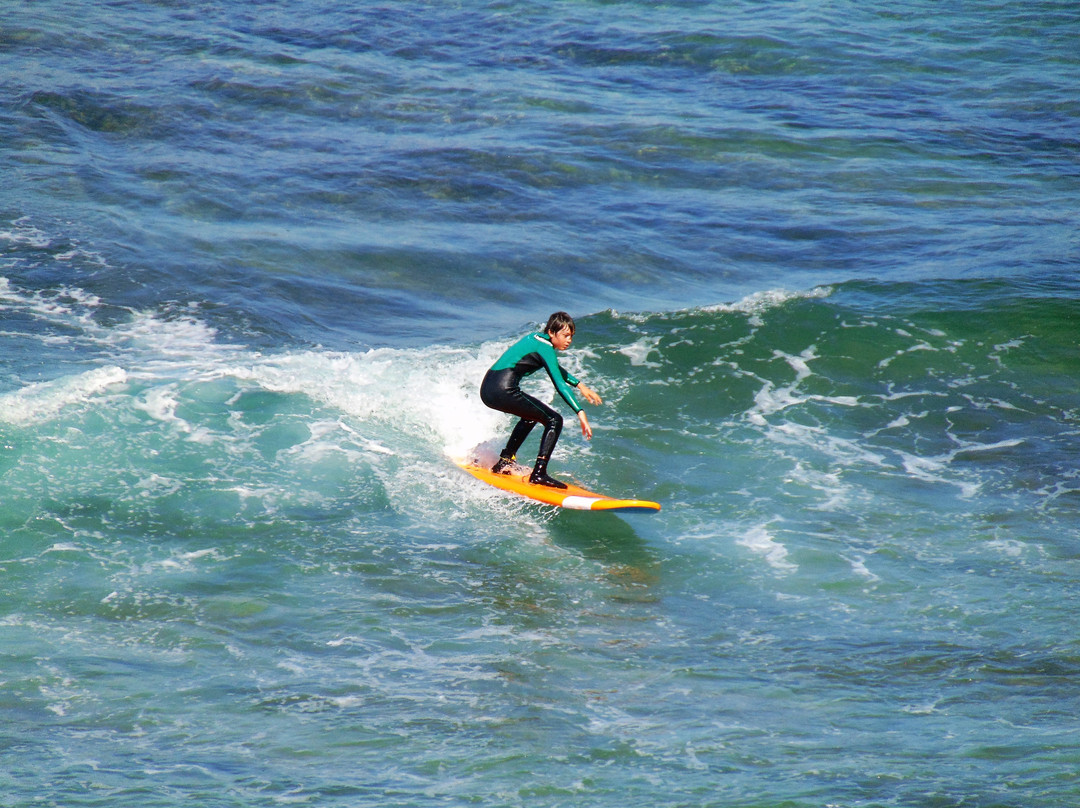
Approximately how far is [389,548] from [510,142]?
1388 cm

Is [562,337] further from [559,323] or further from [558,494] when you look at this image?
[558,494]

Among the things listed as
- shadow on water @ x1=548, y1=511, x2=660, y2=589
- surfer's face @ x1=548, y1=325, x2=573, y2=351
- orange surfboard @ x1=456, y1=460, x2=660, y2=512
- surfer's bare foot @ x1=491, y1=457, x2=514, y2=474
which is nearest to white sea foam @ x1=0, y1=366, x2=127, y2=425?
orange surfboard @ x1=456, y1=460, x2=660, y2=512

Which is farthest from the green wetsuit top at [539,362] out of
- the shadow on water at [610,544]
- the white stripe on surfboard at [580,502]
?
the shadow on water at [610,544]

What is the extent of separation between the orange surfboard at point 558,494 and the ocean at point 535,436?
0.17 meters

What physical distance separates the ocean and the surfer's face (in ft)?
5.32

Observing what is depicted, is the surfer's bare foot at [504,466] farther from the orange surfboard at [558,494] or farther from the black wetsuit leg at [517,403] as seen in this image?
the black wetsuit leg at [517,403]

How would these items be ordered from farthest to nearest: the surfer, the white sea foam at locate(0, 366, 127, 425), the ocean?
the white sea foam at locate(0, 366, 127, 425)
the surfer
the ocean

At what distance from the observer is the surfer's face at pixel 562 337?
9.29 metres

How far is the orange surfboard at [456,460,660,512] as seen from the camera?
9336 mm

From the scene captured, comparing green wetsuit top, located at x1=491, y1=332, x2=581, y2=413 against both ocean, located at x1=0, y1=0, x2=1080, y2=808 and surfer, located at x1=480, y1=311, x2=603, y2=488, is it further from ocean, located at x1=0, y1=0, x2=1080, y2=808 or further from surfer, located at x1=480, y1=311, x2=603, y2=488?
ocean, located at x1=0, y1=0, x2=1080, y2=808

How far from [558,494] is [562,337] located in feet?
4.79

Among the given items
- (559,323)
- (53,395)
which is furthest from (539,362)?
(53,395)

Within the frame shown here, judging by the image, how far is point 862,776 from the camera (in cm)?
563

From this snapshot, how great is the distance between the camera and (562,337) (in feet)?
30.7
